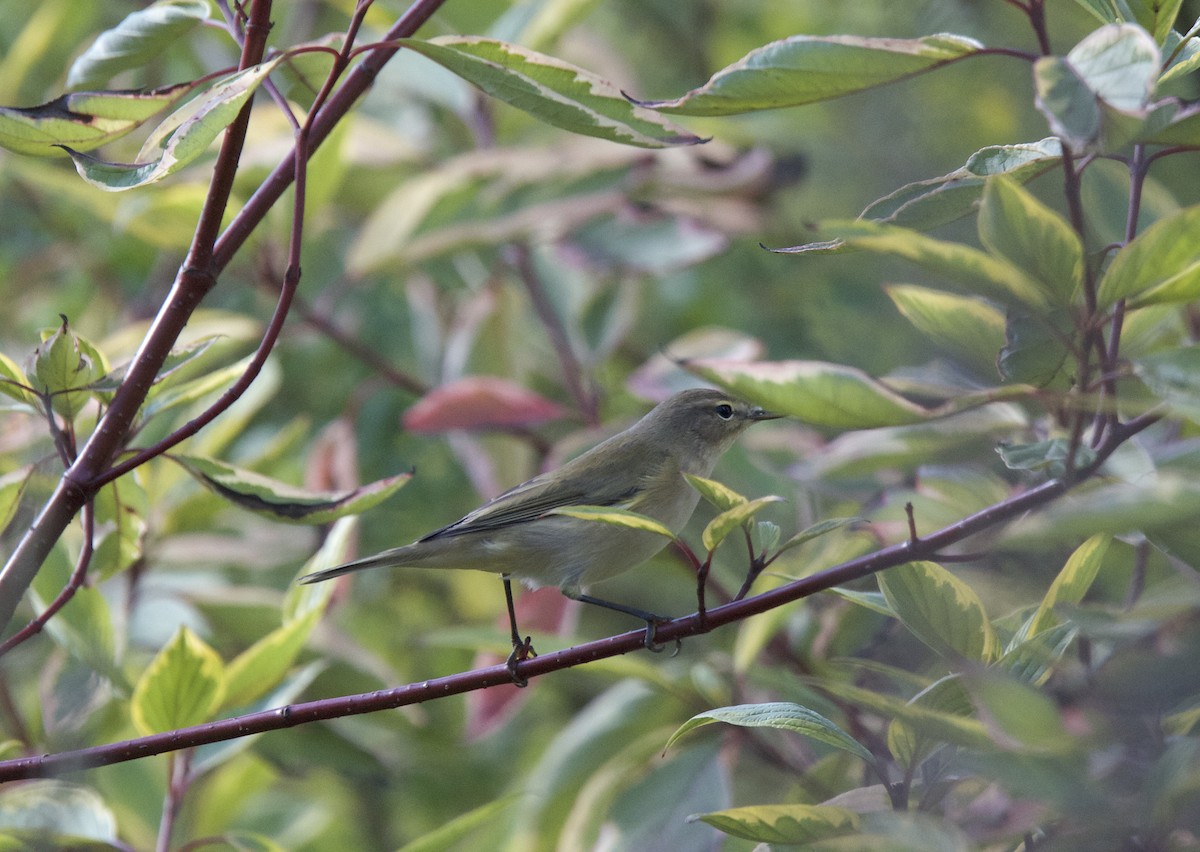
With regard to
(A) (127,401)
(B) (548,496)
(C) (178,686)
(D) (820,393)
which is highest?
(A) (127,401)

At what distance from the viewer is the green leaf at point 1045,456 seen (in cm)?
94

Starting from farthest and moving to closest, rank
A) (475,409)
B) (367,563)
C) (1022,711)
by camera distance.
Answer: (475,409) < (367,563) < (1022,711)

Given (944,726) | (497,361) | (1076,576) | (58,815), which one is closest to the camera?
(944,726)

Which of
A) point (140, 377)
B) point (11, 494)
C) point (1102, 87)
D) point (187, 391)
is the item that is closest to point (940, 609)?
point (1102, 87)

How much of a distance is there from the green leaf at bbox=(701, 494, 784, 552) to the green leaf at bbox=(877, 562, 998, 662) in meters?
0.18

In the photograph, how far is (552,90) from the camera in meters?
1.16

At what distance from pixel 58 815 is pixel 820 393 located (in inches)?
46.3

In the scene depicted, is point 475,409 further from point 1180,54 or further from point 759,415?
point 1180,54

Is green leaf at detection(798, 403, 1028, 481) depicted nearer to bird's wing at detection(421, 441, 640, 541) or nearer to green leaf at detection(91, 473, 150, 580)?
green leaf at detection(91, 473, 150, 580)

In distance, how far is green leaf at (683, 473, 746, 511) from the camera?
1.04m

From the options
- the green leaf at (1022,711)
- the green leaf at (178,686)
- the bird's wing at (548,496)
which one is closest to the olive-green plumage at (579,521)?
the bird's wing at (548,496)

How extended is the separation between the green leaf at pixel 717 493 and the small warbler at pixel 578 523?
2.80ft

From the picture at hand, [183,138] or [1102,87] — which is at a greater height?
[183,138]

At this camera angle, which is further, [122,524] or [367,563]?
[367,563]
